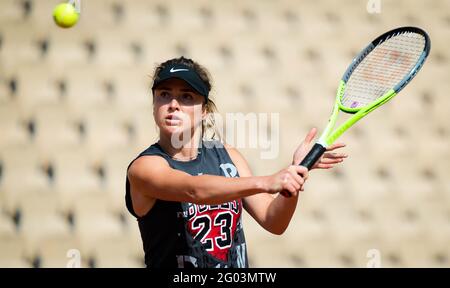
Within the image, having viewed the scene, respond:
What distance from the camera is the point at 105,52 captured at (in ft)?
12.6

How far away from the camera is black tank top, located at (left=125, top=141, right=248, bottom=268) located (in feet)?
6.49

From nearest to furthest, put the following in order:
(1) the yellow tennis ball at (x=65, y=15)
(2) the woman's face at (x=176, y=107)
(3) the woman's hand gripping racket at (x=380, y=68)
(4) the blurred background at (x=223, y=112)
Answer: (2) the woman's face at (x=176, y=107) → (3) the woman's hand gripping racket at (x=380, y=68) → (1) the yellow tennis ball at (x=65, y=15) → (4) the blurred background at (x=223, y=112)

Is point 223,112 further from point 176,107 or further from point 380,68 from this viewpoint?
point 176,107

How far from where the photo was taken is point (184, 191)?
73.9 inches

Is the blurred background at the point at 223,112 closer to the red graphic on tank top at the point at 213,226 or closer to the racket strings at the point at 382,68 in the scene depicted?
the racket strings at the point at 382,68

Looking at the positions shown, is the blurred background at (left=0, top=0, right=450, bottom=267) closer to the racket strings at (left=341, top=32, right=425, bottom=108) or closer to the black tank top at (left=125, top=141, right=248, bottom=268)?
the racket strings at (left=341, top=32, right=425, bottom=108)

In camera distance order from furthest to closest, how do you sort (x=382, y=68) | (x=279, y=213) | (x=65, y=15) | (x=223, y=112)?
(x=223, y=112) → (x=65, y=15) → (x=382, y=68) → (x=279, y=213)

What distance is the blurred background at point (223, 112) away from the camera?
367cm

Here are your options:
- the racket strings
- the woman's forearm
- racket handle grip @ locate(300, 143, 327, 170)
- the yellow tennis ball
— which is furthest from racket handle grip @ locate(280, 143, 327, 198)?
the yellow tennis ball

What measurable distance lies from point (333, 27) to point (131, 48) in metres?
1.18

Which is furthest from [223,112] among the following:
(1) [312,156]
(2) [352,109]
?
(1) [312,156]

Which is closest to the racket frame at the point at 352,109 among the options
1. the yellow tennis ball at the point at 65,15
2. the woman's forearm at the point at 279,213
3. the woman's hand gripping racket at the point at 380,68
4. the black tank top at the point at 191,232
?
the woman's hand gripping racket at the point at 380,68

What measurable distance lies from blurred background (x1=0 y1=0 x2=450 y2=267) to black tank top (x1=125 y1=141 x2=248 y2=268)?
1657mm

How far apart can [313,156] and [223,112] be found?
6.46ft
